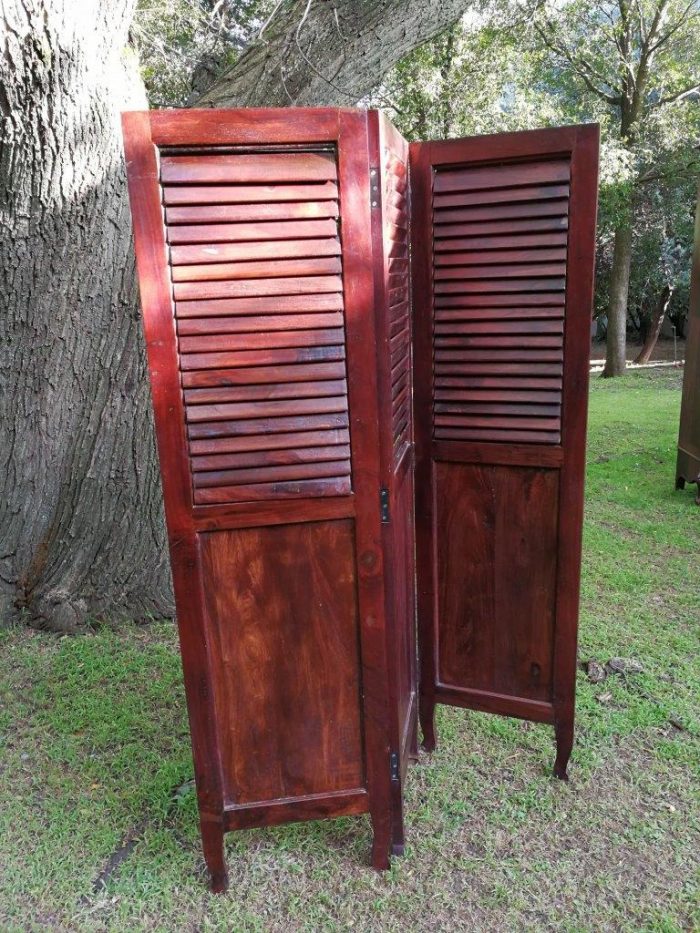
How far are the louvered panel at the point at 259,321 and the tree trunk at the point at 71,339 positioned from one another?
4.65ft

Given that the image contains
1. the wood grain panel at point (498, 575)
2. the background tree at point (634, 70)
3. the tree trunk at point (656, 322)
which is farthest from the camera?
the tree trunk at point (656, 322)

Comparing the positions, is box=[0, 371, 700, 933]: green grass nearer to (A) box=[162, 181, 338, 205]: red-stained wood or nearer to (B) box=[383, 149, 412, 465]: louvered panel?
(B) box=[383, 149, 412, 465]: louvered panel

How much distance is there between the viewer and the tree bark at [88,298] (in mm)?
2547

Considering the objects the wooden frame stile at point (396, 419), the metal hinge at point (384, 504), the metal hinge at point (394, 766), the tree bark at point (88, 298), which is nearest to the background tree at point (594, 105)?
the tree bark at point (88, 298)

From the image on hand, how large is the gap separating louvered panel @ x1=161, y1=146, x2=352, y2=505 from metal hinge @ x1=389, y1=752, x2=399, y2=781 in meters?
0.74

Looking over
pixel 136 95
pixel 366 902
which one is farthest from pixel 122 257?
pixel 366 902

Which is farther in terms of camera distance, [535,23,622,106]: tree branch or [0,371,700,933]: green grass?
[535,23,622,106]: tree branch

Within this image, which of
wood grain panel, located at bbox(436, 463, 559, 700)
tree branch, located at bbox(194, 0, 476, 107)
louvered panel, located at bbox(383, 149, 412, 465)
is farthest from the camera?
tree branch, located at bbox(194, 0, 476, 107)

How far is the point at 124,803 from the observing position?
2.18 m

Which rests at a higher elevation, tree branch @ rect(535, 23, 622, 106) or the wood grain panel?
tree branch @ rect(535, 23, 622, 106)

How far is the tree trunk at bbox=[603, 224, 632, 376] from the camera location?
10.4m

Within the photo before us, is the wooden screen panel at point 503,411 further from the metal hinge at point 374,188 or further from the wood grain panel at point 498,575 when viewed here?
the metal hinge at point 374,188

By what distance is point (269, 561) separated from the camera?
1657mm

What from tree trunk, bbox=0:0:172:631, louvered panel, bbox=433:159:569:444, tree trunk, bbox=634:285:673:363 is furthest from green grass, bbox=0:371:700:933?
tree trunk, bbox=634:285:673:363
